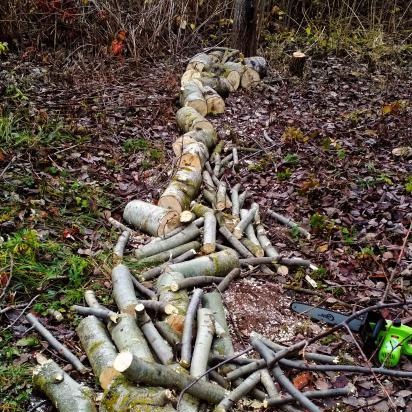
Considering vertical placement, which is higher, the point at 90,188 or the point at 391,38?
the point at 391,38

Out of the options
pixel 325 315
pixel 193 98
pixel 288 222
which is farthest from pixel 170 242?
pixel 193 98

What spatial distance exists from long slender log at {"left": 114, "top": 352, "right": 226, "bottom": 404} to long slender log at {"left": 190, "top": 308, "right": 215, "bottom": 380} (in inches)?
4.0

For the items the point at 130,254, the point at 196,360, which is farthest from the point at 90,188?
the point at 196,360

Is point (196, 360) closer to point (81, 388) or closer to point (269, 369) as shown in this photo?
point (269, 369)

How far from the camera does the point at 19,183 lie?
459 cm

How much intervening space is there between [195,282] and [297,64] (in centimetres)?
612

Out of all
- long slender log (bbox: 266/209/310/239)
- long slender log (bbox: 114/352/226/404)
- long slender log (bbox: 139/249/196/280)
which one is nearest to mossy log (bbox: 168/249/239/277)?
long slender log (bbox: 139/249/196/280)

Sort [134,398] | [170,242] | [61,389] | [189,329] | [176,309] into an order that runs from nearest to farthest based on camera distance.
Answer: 1. [134,398]
2. [61,389]
3. [189,329]
4. [176,309]
5. [170,242]

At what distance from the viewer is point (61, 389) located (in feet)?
8.71

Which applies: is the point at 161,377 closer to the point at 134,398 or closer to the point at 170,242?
the point at 134,398

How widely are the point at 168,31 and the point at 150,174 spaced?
4.87 metres

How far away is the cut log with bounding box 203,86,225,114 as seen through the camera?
23.0ft

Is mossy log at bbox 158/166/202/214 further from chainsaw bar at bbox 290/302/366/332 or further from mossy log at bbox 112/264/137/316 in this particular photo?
chainsaw bar at bbox 290/302/366/332

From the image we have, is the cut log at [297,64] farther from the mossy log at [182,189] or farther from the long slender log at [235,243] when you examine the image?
the long slender log at [235,243]
